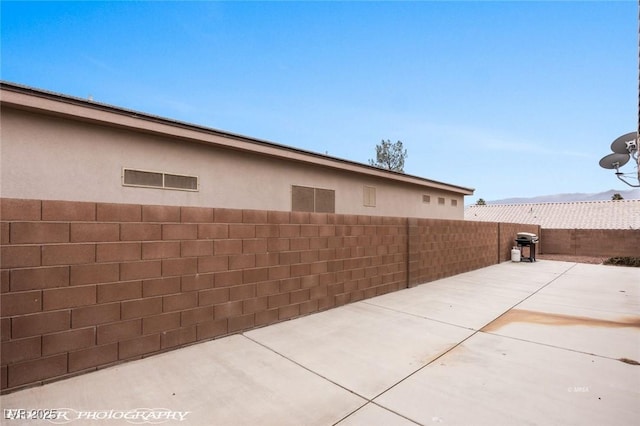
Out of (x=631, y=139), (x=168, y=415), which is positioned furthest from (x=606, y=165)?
(x=168, y=415)

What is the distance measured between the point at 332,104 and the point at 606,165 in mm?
15674

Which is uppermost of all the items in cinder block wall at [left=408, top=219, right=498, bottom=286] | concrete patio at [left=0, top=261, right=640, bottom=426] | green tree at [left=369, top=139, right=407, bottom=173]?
green tree at [left=369, top=139, right=407, bottom=173]

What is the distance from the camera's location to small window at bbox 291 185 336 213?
27.8 feet

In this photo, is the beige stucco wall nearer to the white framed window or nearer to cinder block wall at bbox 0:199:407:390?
the white framed window

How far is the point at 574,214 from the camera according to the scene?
1056 inches

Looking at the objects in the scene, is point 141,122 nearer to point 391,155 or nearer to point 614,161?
point 614,161

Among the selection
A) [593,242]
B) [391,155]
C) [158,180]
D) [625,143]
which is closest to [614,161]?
[625,143]

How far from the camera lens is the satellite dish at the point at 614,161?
11.8m

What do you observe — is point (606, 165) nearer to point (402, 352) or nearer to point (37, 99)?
point (402, 352)

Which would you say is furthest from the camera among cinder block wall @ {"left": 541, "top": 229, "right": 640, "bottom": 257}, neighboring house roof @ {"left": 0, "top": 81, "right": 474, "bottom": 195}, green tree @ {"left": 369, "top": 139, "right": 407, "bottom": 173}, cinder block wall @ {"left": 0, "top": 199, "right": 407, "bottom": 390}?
green tree @ {"left": 369, "top": 139, "right": 407, "bottom": 173}

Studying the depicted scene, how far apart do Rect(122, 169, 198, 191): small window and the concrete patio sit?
346 centimetres

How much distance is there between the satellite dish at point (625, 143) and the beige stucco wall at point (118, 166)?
985 centimetres

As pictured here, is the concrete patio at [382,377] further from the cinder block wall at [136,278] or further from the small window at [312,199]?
the small window at [312,199]

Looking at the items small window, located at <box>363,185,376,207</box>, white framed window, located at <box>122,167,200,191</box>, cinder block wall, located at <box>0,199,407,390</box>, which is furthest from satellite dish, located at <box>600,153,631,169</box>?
white framed window, located at <box>122,167,200,191</box>
